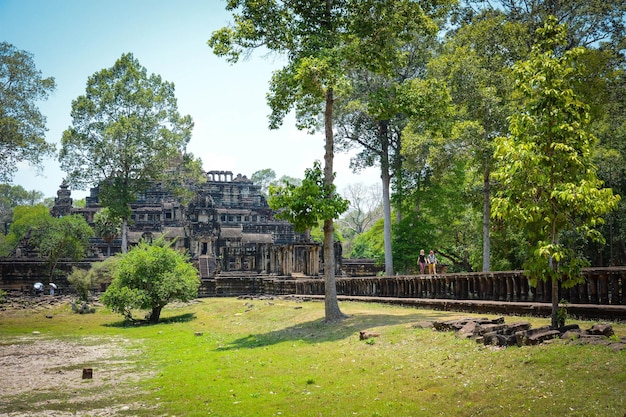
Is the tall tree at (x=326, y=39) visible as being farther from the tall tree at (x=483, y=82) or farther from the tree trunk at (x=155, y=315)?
the tree trunk at (x=155, y=315)

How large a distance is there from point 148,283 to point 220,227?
41.5m

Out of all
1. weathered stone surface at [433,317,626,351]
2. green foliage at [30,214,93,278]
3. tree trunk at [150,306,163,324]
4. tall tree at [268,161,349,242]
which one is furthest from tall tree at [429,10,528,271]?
green foliage at [30,214,93,278]

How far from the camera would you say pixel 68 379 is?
46.3 feet

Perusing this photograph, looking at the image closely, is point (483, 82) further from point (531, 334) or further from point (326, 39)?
point (531, 334)

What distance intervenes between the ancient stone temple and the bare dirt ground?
25.6 meters

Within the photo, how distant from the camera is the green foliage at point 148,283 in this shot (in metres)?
27.6

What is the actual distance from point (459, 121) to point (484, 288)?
10.6 metres

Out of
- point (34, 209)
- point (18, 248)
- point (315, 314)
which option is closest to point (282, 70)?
point (315, 314)

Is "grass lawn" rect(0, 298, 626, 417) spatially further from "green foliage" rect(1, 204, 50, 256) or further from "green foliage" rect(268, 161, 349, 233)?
"green foliage" rect(1, 204, 50, 256)

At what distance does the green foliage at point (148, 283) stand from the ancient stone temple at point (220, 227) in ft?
54.0

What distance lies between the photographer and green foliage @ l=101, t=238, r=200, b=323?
27594mm

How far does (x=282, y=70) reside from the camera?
1917 cm

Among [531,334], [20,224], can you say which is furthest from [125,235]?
[20,224]

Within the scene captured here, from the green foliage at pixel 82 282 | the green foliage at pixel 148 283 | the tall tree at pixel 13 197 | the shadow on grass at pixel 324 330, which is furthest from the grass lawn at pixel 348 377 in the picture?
the tall tree at pixel 13 197
